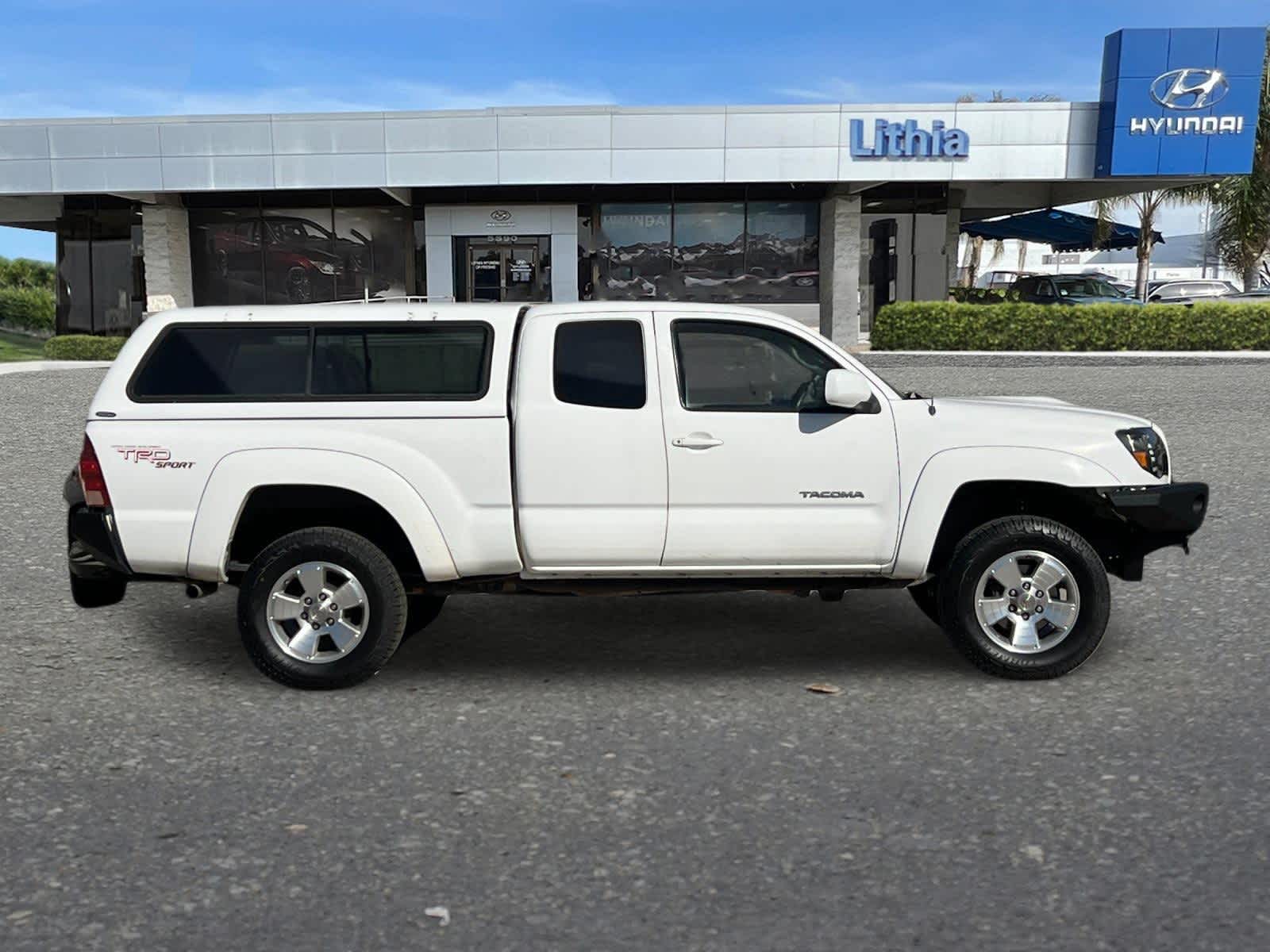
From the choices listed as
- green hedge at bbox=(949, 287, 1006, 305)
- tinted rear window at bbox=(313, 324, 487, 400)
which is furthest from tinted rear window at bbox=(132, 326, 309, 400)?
green hedge at bbox=(949, 287, 1006, 305)

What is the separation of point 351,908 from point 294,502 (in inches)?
97.8

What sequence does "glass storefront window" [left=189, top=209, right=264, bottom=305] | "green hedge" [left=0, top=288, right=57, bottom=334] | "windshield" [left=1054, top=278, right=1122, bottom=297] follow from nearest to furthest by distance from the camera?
"windshield" [left=1054, top=278, right=1122, bottom=297] → "glass storefront window" [left=189, top=209, right=264, bottom=305] → "green hedge" [left=0, top=288, right=57, bottom=334]

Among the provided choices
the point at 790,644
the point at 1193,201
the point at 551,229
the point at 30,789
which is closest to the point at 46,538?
the point at 30,789

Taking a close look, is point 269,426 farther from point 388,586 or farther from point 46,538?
point 46,538

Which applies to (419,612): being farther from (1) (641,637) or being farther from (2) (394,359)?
(2) (394,359)

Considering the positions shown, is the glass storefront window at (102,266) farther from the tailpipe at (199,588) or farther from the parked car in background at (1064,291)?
the tailpipe at (199,588)

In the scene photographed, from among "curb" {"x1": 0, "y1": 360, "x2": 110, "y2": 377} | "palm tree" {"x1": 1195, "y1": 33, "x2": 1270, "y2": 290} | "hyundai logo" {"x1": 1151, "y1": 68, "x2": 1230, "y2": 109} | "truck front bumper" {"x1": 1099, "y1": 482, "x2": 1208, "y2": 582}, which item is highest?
"hyundai logo" {"x1": 1151, "y1": 68, "x2": 1230, "y2": 109}

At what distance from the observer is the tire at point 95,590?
6.02 meters

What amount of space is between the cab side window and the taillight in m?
2.65

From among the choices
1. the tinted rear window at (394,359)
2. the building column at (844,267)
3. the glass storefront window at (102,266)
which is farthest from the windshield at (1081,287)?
the tinted rear window at (394,359)

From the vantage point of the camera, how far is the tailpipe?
229 inches

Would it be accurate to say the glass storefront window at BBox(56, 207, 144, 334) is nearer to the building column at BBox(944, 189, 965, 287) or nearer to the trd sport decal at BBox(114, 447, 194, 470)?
the building column at BBox(944, 189, 965, 287)

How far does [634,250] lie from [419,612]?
24485mm

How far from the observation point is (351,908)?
358cm
